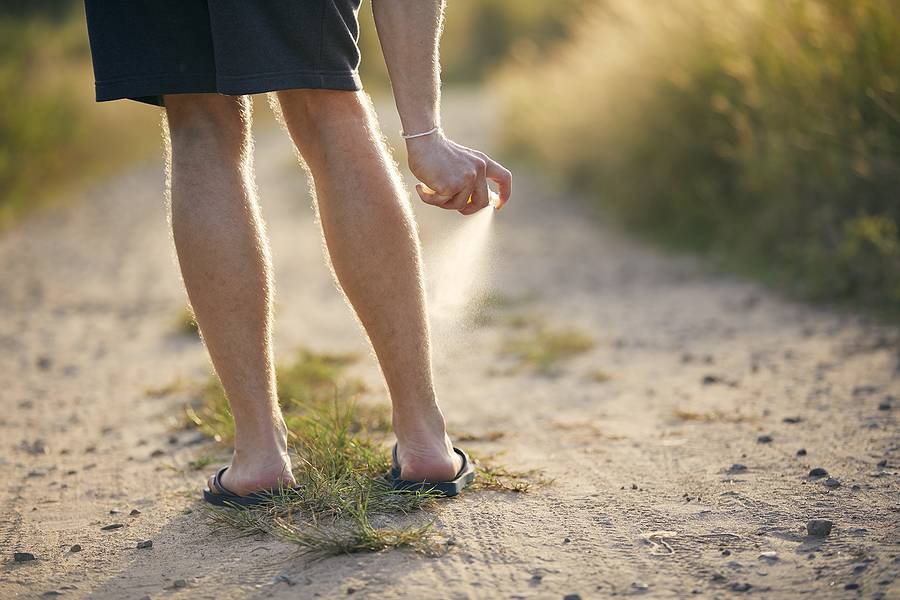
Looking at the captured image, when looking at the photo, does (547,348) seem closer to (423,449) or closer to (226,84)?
(423,449)

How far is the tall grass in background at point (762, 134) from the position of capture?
359 centimetres

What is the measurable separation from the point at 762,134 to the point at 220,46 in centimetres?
Result: 343

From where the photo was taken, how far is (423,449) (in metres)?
1.83

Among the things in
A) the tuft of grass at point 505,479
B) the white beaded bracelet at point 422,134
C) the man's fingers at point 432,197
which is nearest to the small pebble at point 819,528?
the tuft of grass at point 505,479

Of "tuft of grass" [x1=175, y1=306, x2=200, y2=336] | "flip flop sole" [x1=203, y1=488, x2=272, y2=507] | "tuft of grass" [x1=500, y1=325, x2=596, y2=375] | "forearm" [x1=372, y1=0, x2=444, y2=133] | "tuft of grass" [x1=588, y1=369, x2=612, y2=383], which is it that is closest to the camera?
"forearm" [x1=372, y1=0, x2=444, y2=133]

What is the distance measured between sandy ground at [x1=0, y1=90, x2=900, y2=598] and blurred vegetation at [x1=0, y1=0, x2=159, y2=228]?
9.88 ft

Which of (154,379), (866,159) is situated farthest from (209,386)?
(866,159)

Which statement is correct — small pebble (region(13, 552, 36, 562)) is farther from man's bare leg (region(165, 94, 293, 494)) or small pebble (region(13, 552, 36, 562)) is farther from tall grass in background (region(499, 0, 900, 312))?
tall grass in background (region(499, 0, 900, 312))

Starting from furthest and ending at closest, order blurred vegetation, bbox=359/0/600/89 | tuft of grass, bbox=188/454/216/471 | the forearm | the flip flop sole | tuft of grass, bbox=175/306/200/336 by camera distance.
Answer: blurred vegetation, bbox=359/0/600/89, tuft of grass, bbox=175/306/200/336, tuft of grass, bbox=188/454/216/471, the flip flop sole, the forearm

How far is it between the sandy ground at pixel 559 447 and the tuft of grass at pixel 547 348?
0.06 meters

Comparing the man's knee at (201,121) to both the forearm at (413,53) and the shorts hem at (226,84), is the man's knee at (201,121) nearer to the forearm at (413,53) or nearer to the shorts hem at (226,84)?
the shorts hem at (226,84)

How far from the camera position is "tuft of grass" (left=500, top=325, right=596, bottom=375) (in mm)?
3223


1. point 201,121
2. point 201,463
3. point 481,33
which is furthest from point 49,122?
point 481,33

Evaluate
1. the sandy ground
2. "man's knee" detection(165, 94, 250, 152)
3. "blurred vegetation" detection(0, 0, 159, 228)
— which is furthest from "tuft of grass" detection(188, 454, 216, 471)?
"blurred vegetation" detection(0, 0, 159, 228)
